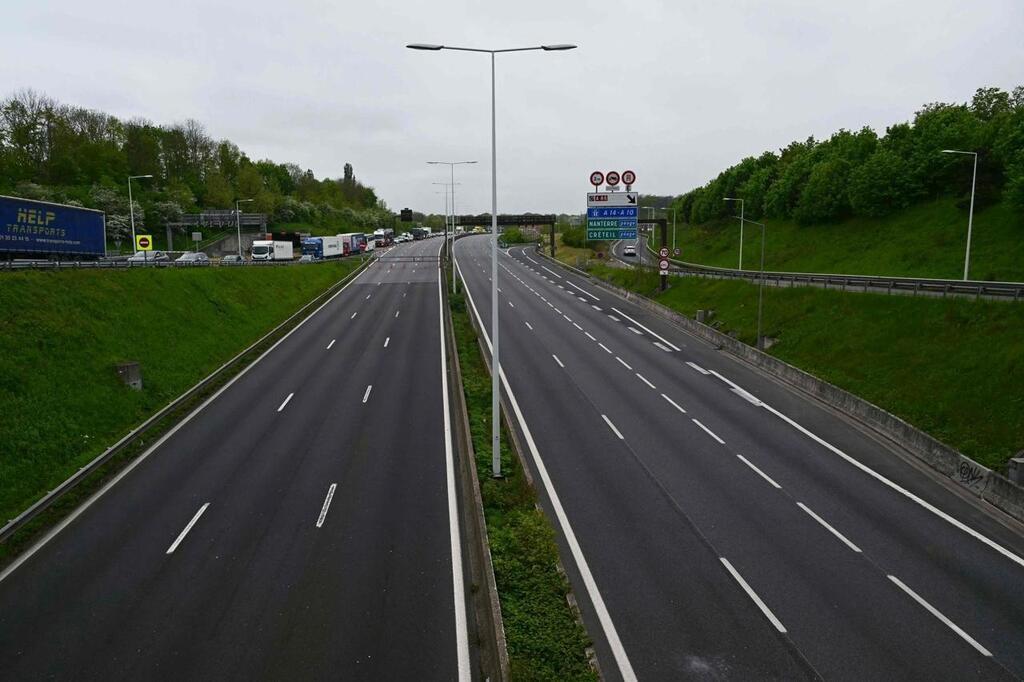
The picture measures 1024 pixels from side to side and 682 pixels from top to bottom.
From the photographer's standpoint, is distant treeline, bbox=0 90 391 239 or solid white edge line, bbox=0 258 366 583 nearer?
solid white edge line, bbox=0 258 366 583

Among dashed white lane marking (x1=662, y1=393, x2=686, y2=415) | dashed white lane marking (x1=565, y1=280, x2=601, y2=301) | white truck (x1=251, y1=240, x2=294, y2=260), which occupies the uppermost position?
white truck (x1=251, y1=240, x2=294, y2=260)

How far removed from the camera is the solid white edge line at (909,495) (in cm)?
1797

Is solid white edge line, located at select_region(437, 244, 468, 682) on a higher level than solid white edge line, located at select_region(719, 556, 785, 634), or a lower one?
higher

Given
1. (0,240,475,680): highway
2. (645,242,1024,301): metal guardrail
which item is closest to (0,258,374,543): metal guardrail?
(0,240,475,680): highway

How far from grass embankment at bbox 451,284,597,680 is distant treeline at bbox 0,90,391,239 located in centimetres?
8599

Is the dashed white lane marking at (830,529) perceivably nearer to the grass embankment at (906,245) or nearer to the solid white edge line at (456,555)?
the solid white edge line at (456,555)

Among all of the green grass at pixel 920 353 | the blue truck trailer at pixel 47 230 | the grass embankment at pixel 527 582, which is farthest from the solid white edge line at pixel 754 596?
the blue truck trailer at pixel 47 230

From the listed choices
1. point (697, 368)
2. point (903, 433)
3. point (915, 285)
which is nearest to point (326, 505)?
point (903, 433)

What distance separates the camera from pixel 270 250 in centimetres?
8600

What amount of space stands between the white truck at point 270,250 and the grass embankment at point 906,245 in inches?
2432

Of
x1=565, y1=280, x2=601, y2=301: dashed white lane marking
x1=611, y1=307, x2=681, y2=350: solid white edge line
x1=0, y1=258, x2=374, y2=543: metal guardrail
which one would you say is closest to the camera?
x1=0, y1=258, x2=374, y2=543: metal guardrail

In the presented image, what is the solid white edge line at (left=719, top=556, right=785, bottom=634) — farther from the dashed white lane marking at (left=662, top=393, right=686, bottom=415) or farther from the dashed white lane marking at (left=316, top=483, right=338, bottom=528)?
the dashed white lane marking at (left=662, top=393, right=686, bottom=415)

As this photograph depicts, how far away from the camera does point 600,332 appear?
50.8m

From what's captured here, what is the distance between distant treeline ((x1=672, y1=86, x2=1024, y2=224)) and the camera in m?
61.5
